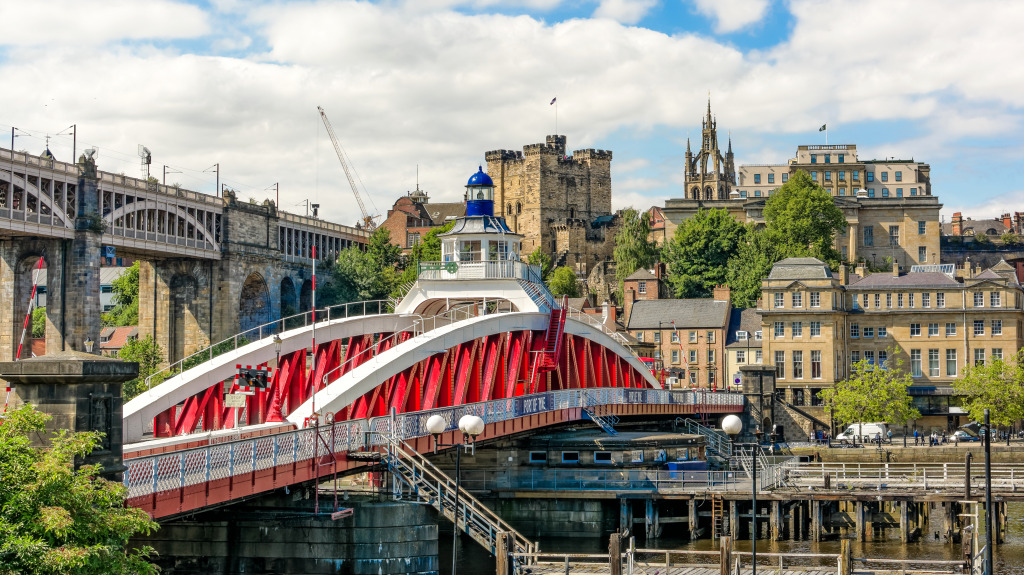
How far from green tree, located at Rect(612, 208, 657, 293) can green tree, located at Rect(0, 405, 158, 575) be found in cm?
11362

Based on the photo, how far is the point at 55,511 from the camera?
61.7 ft

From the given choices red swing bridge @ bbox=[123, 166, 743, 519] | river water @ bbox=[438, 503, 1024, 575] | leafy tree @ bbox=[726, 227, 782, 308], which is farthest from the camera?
leafy tree @ bbox=[726, 227, 782, 308]

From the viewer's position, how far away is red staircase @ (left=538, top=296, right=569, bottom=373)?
166 feet

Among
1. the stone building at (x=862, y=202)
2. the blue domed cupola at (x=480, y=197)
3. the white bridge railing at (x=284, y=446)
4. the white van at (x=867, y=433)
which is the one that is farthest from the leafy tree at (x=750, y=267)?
the white bridge railing at (x=284, y=446)

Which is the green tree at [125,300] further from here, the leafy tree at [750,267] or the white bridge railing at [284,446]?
the white bridge railing at [284,446]

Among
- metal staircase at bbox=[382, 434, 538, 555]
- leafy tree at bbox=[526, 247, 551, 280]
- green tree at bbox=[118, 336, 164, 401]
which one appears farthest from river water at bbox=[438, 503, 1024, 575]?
leafy tree at bbox=[526, 247, 551, 280]

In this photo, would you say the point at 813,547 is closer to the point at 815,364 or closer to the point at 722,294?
the point at 815,364

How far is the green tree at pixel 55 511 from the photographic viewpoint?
18625 millimetres

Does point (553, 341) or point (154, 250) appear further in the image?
point (154, 250)

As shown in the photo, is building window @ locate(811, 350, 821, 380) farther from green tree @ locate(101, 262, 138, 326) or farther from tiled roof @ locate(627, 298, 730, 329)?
green tree @ locate(101, 262, 138, 326)

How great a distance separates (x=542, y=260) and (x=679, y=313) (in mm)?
49840

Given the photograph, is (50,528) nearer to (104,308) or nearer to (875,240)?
→ (875,240)

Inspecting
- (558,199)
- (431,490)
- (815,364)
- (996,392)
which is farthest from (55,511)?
(558,199)

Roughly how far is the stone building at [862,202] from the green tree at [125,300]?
185 feet
